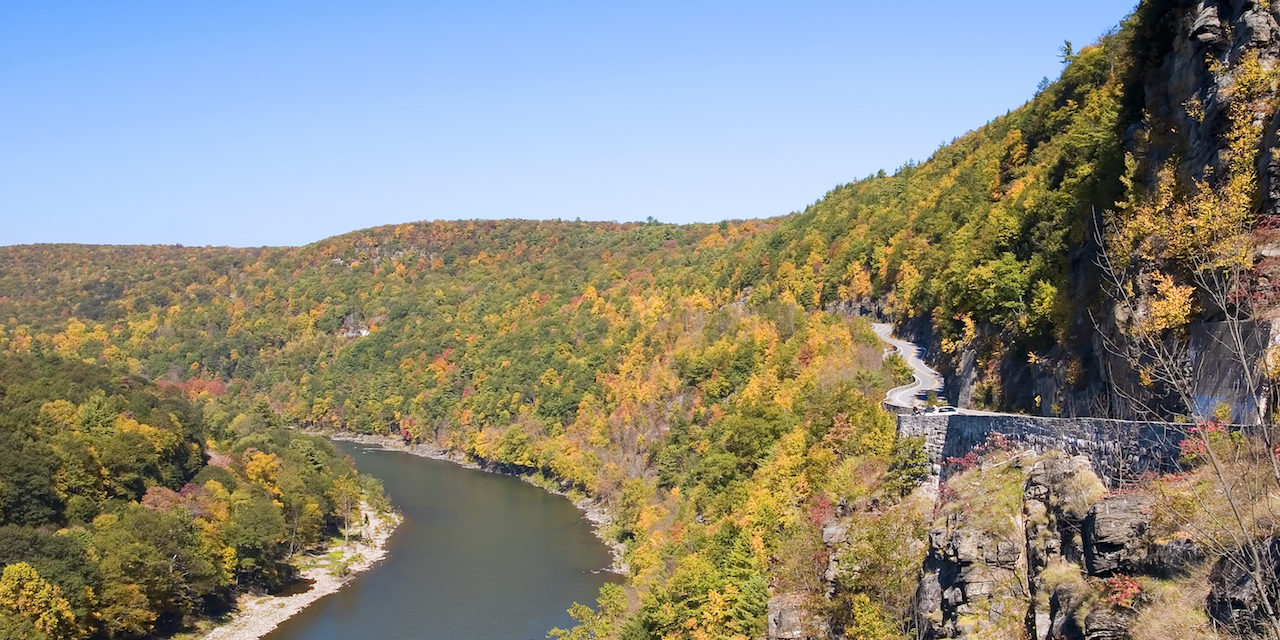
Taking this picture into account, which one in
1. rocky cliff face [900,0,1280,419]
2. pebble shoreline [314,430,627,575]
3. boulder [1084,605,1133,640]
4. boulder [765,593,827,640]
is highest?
rocky cliff face [900,0,1280,419]

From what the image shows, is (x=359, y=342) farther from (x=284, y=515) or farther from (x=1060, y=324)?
(x=1060, y=324)

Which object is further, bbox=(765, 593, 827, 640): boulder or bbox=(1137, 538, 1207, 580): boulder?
bbox=(765, 593, 827, 640): boulder

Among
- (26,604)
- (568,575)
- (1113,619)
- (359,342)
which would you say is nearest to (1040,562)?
(1113,619)

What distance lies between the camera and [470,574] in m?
63.2

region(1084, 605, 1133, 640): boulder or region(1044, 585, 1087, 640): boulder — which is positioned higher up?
region(1084, 605, 1133, 640): boulder

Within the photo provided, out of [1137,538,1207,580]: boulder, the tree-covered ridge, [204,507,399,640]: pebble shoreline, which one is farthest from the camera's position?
[204,507,399,640]: pebble shoreline

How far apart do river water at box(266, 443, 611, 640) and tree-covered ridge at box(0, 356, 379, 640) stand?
215 inches

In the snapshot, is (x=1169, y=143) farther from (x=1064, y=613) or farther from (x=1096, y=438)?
(x=1064, y=613)

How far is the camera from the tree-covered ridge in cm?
4453

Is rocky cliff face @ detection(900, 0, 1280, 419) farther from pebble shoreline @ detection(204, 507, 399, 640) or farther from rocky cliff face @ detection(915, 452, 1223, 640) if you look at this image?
pebble shoreline @ detection(204, 507, 399, 640)

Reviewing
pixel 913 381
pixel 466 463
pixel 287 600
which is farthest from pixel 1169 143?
pixel 466 463

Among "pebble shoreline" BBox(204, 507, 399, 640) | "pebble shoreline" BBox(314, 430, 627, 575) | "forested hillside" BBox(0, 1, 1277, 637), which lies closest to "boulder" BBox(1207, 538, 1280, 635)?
"forested hillside" BBox(0, 1, 1277, 637)

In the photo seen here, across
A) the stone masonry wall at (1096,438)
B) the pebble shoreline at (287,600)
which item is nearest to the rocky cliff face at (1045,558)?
the stone masonry wall at (1096,438)

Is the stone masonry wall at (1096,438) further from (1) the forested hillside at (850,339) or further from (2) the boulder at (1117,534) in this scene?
(1) the forested hillside at (850,339)
